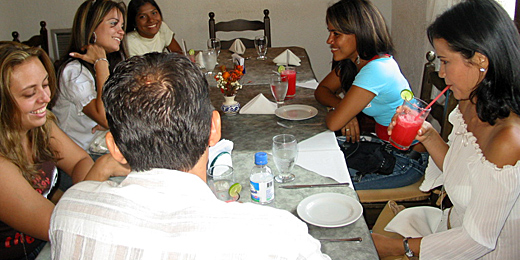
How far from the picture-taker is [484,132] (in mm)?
1334

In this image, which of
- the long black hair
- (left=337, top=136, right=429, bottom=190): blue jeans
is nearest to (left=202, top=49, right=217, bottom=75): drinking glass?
the long black hair

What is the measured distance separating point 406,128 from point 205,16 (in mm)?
3370

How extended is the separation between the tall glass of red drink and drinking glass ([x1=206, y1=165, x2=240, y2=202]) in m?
0.65

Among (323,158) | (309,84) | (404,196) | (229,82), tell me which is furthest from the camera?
(309,84)

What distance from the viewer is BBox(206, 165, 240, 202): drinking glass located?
1.38 m

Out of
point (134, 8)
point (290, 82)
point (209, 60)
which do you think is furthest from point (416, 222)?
point (134, 8)

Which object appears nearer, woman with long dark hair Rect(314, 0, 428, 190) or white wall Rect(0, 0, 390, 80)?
woman with long dark hair Rect(314, 0, 428, 190)

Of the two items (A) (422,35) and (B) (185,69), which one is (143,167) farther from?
(A) (422,35)

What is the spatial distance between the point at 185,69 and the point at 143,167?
0.69 ft

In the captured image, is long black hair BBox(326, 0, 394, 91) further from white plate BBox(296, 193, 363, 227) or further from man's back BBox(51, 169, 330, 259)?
man's back BBox(51, 169, 330, 259)

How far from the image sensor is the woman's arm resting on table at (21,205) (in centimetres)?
130

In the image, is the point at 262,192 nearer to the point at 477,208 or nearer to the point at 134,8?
the point at 477,208

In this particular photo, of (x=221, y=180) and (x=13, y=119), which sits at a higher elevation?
(x=13, y=119)

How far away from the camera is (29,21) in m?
4.43
